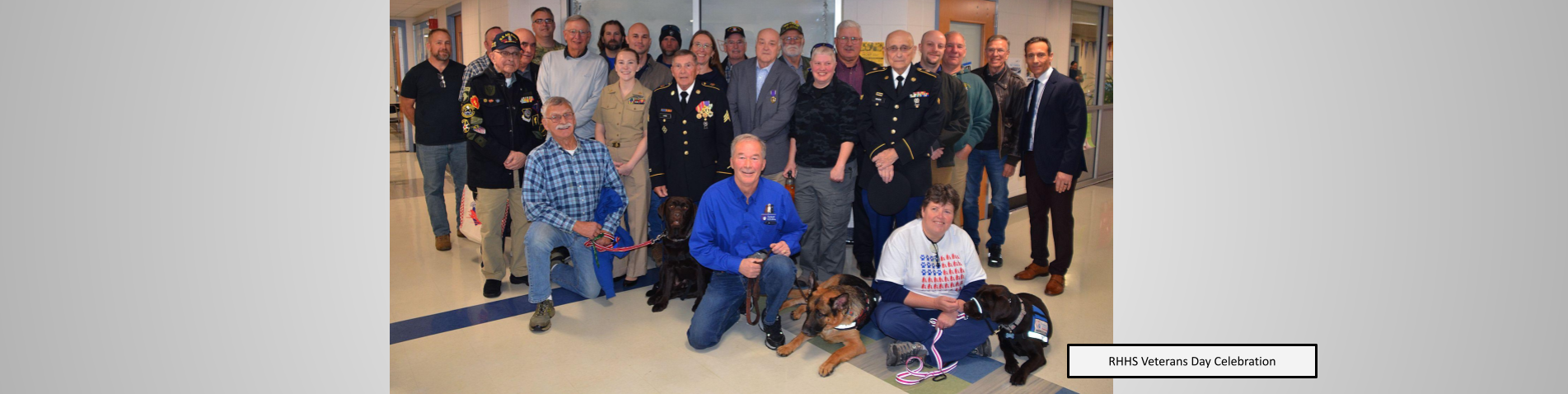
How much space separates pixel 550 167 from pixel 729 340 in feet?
3.60

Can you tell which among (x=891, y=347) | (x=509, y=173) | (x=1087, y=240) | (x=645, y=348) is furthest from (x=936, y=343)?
(x=1087, y=240)

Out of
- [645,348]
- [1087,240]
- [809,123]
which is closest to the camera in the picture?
[645,348]

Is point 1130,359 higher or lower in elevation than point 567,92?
lower

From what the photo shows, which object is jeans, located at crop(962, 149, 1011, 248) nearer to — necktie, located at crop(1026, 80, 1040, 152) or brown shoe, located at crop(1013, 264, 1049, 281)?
brown shoe, located at crop(1013, 264, 1049, 281)

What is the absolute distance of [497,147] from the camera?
3.78 metres

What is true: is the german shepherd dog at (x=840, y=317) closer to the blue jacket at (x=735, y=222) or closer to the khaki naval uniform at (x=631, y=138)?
the blue jacket at (x=735, y=222)

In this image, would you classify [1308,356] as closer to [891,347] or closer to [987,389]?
[987,389]

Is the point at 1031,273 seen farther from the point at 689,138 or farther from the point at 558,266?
the point at 558,266

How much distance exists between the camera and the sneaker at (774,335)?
306cm

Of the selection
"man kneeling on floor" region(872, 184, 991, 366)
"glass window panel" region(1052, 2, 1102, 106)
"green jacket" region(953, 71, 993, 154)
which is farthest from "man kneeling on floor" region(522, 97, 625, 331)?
"glass window panel" region(1052, 2, 1102, 106)

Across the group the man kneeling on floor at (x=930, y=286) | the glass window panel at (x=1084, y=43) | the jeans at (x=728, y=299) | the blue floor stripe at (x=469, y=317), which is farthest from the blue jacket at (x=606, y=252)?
the glass window panel at (x=1084, y=43)

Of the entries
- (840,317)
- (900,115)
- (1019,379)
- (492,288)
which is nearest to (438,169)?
(492,288)

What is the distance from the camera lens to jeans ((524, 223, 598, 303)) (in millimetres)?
3393

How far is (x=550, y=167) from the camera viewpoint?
3459mm
